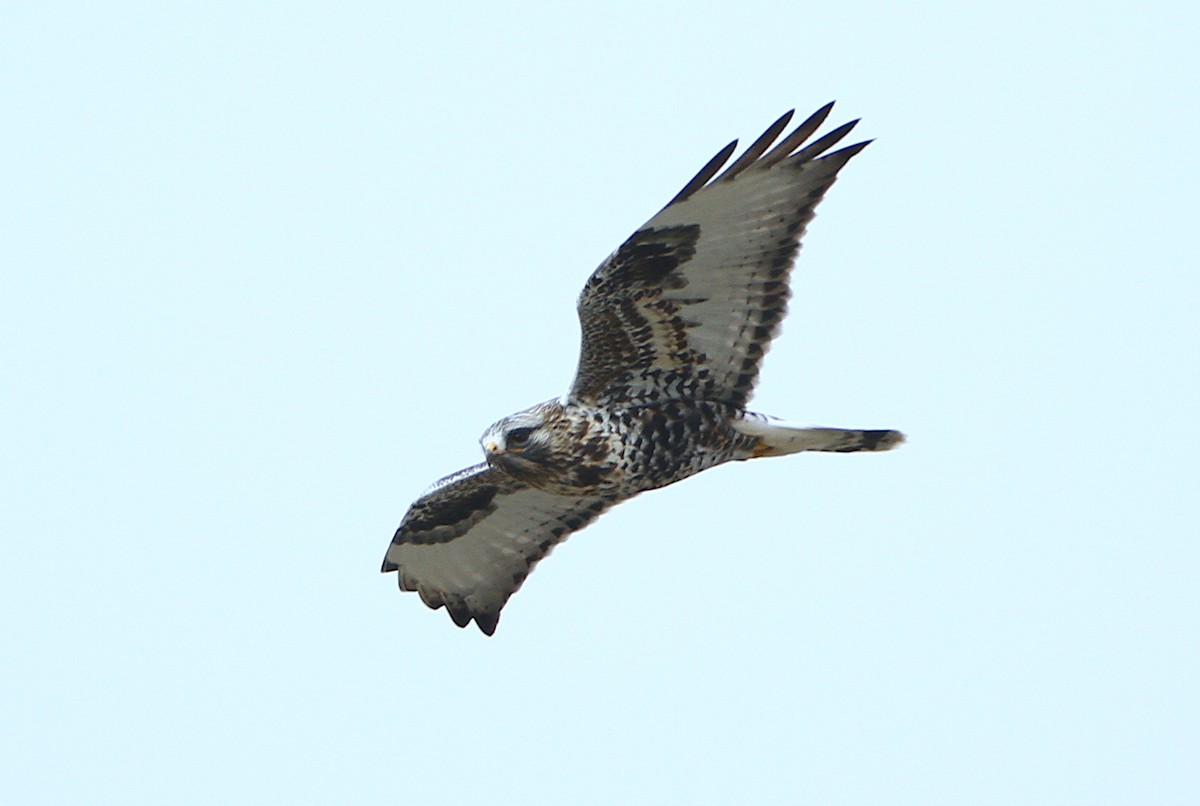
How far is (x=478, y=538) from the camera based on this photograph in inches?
430

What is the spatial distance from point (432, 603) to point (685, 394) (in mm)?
2435

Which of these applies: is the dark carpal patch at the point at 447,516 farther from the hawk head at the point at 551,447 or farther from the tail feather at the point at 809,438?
the tail feather at the point at 809,438

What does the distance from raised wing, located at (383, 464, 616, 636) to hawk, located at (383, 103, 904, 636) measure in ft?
2.19

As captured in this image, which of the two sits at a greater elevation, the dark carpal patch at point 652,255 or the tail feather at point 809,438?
the dark carpal patch at point 652,255

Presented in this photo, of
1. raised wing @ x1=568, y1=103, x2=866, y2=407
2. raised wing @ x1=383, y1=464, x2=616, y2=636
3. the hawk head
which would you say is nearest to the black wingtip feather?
raised wing @ x1=568, y1=103, x2=866, y2=407

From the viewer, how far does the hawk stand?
899 cm

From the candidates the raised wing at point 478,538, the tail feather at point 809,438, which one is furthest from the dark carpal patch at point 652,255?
the raised wing at point 478,538

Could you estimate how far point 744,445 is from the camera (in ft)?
31.7

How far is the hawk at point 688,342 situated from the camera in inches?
354

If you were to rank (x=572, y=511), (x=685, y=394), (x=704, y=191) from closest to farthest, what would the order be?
(x=704, y=191), (x=685, y=394), (x=572, y=511)

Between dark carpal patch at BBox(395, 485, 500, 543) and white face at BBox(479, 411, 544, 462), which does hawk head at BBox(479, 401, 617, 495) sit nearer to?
white face at BBox(479, 411, 544, 462)

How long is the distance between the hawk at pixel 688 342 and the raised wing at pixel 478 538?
67 cm

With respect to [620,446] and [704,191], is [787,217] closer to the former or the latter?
[704,191]

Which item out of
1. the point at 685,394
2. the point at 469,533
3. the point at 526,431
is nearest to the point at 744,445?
the point at 685,394
